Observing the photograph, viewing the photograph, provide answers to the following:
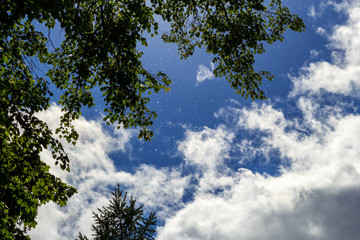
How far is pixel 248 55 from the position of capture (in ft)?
24.0

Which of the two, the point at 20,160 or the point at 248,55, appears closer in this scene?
the point at 20,160

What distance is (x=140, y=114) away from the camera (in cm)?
602

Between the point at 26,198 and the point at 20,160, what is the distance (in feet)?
3.26

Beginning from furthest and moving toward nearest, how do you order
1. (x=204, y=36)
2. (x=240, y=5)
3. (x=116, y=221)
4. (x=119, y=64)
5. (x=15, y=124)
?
(x=116, y=221), (x=204, y=36), (x=240, y=5), (x=119, y=64), (x=15, y=124)

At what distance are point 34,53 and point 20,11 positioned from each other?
386 centimetres

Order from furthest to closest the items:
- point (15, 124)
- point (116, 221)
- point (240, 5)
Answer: point (116, 221)
point (240, 5)
point (15, 124)

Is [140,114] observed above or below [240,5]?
below

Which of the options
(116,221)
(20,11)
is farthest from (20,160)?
(116,221)

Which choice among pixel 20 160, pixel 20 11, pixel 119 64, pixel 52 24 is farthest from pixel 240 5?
pixel 20 160

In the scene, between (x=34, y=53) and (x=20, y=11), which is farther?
(x=34, y=53)

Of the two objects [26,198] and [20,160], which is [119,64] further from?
[26,198]

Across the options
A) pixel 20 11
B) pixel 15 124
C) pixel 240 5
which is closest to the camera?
pixel 20 11

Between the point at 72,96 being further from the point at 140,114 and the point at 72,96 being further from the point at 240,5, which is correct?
the point at 240,5

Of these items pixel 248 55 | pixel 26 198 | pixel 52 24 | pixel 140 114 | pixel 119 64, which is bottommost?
pixel 26 198
